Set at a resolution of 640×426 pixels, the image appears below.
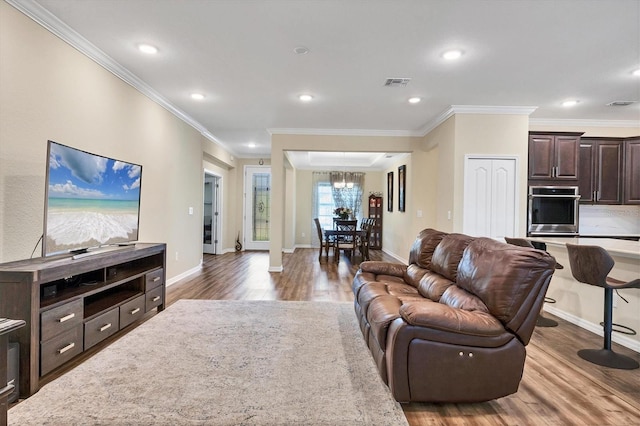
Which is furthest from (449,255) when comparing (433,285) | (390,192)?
(390,192)

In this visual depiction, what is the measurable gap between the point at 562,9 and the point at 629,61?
4.83ft

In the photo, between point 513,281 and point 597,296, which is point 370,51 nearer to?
point 513,281

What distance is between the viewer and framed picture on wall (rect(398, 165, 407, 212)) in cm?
720

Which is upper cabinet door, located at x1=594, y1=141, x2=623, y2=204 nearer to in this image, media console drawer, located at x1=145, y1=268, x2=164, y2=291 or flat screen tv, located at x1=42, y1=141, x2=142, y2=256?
media console drawer, located at x1=145, y1=268, x2=164, y2=291

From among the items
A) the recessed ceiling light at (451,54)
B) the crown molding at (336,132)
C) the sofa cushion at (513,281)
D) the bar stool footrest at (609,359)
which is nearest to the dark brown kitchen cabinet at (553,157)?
the crown molding at (336,132)

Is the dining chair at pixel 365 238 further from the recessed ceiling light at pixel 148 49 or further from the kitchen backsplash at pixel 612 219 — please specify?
the recessed ceiling light at pixel 148 49

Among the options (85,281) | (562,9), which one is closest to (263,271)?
(85,281)

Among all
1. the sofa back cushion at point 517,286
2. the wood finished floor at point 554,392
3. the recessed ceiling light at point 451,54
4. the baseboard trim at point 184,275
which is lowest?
the wood finished floor at point 554,392

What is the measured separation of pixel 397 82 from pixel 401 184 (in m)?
4.00

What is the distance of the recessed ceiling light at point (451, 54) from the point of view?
118 inches

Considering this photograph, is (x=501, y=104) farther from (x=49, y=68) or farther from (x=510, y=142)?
(x=49, y=68)

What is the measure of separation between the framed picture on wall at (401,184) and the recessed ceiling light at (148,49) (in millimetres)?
5299

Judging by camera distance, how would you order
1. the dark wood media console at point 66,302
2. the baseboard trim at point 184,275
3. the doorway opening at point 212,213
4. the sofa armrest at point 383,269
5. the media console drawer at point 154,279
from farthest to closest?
the doorway opening at point 212,213
the baseboard trim at point 184,275
the sofa armrest at point 383,269
the media console drawer at point 154,279
the dark wood media console at point 66,302

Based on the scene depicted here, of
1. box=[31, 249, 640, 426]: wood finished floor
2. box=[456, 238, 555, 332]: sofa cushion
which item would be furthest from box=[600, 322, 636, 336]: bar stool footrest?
box=[456, 238, 555, 332]: sofa cushion
